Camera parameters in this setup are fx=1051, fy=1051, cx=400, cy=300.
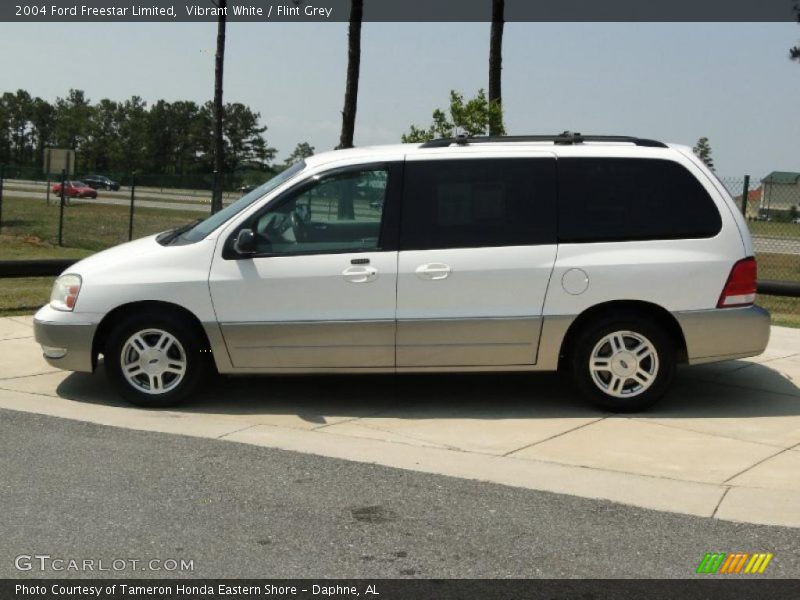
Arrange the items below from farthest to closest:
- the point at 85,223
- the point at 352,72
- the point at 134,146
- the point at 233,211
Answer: the point at 134,146
the point at 85,223
the point at 352,72
the point at 233,211

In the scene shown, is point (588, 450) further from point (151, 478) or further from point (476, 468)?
point (151, 478)

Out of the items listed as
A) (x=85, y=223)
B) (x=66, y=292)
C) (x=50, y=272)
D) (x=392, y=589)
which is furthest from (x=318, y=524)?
(x=85, y=223)

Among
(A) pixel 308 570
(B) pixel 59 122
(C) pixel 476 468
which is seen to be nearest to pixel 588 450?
(C) pixel 476 468

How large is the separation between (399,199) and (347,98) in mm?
13891

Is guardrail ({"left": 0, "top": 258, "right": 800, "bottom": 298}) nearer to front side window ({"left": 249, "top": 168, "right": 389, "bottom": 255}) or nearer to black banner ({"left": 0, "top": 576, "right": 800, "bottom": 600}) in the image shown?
front side window ({"left": 249, "top": 168, "right": 389, "bottom": 255})

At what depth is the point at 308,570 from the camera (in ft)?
14.8

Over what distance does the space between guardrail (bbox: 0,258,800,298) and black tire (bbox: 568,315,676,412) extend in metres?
5.77

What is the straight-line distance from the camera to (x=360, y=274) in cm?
738

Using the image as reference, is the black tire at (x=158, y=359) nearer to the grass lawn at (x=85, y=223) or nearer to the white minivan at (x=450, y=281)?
the white minivan at (x=450, y=281)

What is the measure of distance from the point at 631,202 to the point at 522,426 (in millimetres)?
1789

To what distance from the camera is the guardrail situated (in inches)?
495

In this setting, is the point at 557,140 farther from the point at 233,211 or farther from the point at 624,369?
the point at 233,211

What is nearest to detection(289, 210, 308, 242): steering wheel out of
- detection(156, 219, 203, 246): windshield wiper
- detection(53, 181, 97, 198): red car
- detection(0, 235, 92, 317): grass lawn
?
detection(156, 219, 203, 246): windshield wiper

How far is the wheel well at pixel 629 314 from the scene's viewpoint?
7461 millimetres
